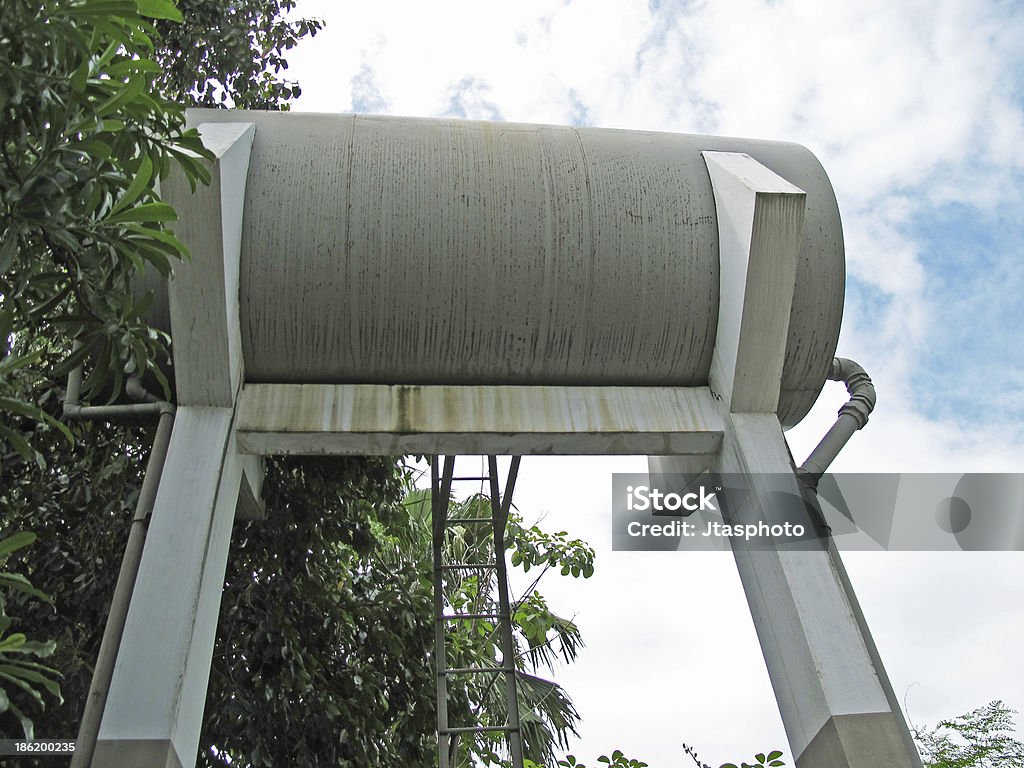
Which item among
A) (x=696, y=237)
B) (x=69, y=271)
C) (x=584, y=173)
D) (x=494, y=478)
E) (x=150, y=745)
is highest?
(x=494, y=478)

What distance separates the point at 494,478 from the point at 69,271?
679 centimetres

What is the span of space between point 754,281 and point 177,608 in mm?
3797

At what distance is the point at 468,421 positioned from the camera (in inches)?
223

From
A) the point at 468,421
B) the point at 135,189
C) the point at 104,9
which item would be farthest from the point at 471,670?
the point at 104,9

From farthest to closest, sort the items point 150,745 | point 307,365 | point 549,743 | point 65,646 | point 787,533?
point 549,743
point 65,646
point 307,365
point 787,533
point 150,745

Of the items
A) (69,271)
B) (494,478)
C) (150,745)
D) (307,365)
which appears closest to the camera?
(69,271)

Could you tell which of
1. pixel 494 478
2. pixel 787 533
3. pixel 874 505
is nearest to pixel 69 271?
pixel 787 533

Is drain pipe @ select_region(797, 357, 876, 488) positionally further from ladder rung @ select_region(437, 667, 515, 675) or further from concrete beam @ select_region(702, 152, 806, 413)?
ladder rung @ select_region(437, 667, 515, 675)

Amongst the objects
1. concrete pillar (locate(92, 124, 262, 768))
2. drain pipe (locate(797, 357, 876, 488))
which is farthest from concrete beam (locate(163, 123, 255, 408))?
drain pipe (locate(797, 357, 876, 488))

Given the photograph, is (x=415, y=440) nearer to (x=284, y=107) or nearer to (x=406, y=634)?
(x=406, y=634)

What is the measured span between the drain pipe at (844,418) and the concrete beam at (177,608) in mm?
3634

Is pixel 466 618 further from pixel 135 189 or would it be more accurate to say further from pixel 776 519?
pixel 135 189

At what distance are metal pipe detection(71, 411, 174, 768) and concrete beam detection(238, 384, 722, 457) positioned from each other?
478 mm

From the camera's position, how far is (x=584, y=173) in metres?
6.07
